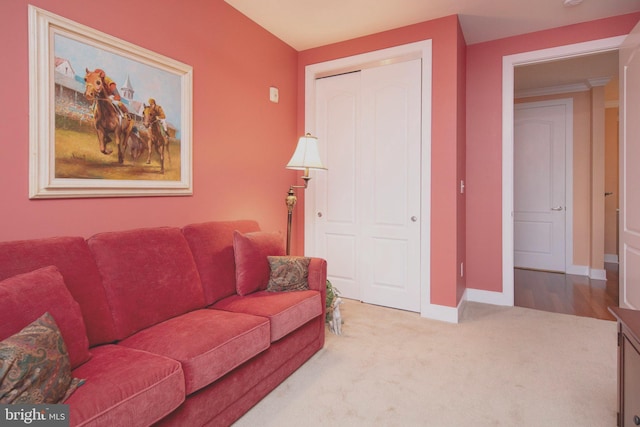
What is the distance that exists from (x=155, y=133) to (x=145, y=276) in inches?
38.4

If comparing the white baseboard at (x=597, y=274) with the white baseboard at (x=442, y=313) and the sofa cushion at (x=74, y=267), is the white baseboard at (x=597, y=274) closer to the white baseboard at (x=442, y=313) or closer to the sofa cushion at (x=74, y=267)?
the white baseboard at (x=442, y=313)

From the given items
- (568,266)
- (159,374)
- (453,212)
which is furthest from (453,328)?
(568,266)

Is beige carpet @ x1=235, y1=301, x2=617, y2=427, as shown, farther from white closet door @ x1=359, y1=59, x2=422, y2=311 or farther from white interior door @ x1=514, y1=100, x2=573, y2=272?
Result: white interior door @ x1=514, y1=100, x2=573, y2=272

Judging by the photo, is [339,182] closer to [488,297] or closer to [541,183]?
[488,297]

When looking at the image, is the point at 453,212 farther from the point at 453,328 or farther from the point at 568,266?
the point at 568,266

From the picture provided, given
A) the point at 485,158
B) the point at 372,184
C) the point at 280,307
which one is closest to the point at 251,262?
the point at 280,307

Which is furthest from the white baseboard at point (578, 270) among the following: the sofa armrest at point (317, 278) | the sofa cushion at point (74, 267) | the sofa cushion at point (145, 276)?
the sofa cushion at point (74, 267)

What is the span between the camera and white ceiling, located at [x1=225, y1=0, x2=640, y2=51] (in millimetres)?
2867

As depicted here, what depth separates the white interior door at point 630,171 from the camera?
8.55 ft

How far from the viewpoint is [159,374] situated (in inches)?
50.9

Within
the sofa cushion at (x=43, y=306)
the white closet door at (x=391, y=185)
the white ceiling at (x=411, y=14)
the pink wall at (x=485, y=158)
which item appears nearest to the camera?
the sofa cushion at (x=43, y=306)

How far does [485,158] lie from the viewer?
142 inches

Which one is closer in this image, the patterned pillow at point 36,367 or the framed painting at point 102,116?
the patterned pillow at point 36,367

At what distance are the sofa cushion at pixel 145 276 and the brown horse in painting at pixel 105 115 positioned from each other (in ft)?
1.80
